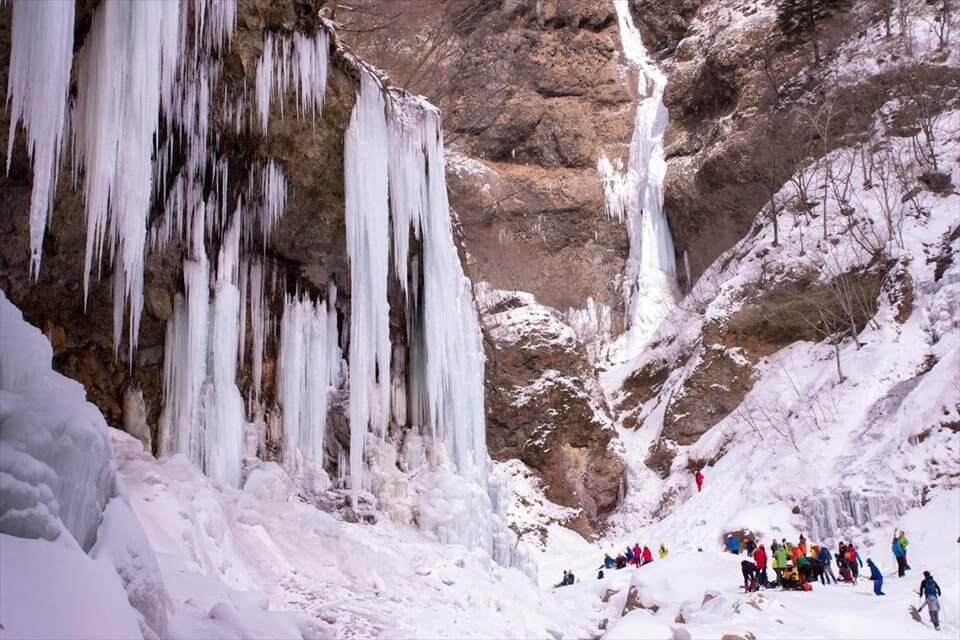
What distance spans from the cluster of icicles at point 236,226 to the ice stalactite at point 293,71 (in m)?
0.02

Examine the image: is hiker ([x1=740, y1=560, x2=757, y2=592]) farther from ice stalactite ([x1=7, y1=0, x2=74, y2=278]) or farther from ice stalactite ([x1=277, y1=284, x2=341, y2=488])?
ice stalactite ([x1=7, y1=0, x2=74, y2=278])

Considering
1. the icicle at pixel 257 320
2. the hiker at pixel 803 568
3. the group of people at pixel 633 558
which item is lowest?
the group of people at pixel 633 558

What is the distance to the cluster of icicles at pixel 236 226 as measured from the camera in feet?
26.2

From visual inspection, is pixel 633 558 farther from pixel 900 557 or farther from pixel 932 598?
pixel 932 598

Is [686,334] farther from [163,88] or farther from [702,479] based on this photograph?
[163,88]

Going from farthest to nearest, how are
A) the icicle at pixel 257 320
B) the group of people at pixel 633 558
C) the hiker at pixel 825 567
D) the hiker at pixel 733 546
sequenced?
1. the group of people at pixel 633 558
2. the hiker at pixel 733 546
3. the hiker at pixel 825 567
4. the icicle at pixel 257 320

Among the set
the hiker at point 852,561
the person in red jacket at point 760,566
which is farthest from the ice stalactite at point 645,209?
the person in red jacket at point 760,566

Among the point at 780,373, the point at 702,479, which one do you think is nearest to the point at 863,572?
the point at 702,479

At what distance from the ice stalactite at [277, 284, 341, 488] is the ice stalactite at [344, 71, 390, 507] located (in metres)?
0.65

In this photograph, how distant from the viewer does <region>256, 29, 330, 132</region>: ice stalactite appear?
11055 mm

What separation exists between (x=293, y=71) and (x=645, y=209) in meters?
29.6

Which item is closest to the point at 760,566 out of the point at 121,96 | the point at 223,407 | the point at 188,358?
the point at 223,407

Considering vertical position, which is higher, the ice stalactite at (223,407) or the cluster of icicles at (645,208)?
the cluster of icicles at (645,208)

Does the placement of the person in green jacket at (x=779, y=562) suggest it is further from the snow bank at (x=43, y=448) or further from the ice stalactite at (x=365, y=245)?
the snow bank at (x=43, y=448)
